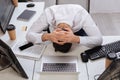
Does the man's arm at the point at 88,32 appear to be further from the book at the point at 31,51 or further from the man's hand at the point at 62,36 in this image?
the book at the point at 31,51

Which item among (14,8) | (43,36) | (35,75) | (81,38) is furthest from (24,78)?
(14,8)

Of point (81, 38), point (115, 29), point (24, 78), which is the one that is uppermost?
point (81, 38)

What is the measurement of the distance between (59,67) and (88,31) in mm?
397

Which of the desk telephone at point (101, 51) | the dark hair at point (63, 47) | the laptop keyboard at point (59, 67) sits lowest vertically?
the laptop keyboard at point (59, 67)

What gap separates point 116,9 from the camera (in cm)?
427

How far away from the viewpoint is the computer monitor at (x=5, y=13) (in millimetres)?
2293

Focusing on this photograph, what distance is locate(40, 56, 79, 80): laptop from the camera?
1.74m

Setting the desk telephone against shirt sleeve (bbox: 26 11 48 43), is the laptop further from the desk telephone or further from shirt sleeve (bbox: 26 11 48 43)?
shirt sleeve (bbox: 26 11 48 43)

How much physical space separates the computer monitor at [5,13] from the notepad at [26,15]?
0.12m

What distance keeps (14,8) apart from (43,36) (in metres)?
1.00

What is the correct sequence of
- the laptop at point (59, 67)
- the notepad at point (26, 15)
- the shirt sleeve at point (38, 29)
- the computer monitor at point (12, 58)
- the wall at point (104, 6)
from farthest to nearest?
1. the wall at point (104, 6)
2. the notepad at point (26, 15)
3. the shirt sleeve at point (38, 29)
4. the laptop at point (59, 67)
5. the computer monitor at point (12, 58)

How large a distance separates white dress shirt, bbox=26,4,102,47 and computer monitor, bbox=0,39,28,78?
376 mm

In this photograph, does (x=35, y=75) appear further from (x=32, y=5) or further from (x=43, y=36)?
(x=32, y=5)

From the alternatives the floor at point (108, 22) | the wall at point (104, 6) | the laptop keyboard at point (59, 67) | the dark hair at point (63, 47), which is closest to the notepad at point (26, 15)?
the dark hair at point (63, 47)
